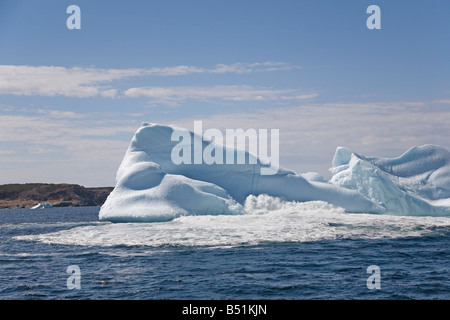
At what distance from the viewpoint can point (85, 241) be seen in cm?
2523

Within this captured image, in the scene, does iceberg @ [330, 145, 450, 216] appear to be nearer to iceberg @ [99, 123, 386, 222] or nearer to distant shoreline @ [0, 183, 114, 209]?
iceberg @ [99, 123, 386, 222]

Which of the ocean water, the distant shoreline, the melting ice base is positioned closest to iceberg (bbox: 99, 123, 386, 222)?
the melting ice base

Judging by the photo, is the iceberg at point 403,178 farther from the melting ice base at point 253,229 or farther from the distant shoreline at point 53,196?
the distant shoreline at point 53,196

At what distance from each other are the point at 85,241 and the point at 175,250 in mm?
6569

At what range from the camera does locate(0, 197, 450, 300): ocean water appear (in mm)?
14867

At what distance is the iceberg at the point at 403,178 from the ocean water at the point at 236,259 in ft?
20.5

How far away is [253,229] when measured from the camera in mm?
26328

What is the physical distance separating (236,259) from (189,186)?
1358cm

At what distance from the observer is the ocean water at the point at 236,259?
14.9 meters

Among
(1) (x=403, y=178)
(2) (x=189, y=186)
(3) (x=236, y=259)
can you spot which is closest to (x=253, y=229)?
(3) (x=236, y=259)

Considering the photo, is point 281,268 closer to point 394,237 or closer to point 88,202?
point 394,237

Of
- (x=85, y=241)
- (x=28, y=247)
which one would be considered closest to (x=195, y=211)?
(x=85, y=241)

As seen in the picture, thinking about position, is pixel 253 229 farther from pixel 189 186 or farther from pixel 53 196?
pixel 53 196
